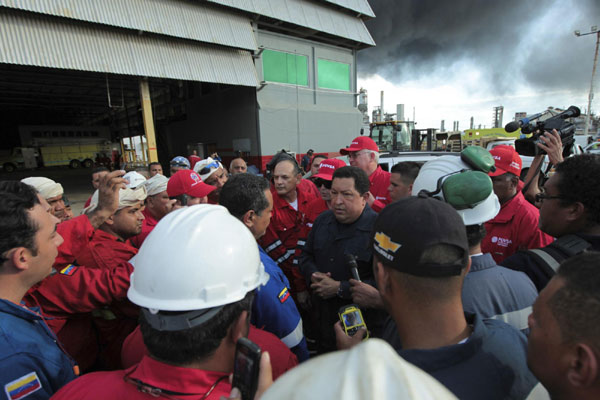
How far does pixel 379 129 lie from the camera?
52.3 ft

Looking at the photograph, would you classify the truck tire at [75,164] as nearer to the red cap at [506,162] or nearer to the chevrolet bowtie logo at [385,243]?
the red cap at [506,162]

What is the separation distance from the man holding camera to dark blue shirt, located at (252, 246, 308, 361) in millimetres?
1870

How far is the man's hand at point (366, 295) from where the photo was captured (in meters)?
1.92

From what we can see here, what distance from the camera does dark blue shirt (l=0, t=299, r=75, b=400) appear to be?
3.89 ft

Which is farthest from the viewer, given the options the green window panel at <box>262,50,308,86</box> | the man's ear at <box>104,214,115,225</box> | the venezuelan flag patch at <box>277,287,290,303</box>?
the green window panel at <box>262,50,308,86</box>

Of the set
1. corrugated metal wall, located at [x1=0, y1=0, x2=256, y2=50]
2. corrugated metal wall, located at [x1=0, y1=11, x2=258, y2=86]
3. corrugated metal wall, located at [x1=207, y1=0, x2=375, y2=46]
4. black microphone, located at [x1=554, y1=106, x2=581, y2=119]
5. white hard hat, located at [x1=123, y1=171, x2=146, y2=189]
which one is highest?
corrugated metal wall, located at [x1=207, y1=0, x2=375, y2=46]

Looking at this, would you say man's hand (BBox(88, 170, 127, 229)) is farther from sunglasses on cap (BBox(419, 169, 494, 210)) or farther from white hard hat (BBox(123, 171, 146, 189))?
sunglasses on cap (BBox(419, 169, 494, 210))

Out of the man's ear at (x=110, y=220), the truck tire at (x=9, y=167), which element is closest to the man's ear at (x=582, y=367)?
the man's ear at (x=110, y=220)

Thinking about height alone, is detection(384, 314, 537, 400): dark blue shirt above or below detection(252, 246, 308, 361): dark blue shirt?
above

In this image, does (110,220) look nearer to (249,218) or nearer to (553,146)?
(249,218)

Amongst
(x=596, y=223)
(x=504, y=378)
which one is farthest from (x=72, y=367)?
(x=596, y=223)

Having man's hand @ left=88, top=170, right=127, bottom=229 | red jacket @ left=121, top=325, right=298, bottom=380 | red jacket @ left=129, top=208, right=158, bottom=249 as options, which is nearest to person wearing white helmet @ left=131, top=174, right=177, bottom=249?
red jacket @ left=129, top=208, right=158, bottom=249

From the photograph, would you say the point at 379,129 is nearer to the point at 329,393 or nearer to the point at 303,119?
the point at 303,119

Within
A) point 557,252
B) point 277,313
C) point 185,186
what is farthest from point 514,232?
point 185,186
